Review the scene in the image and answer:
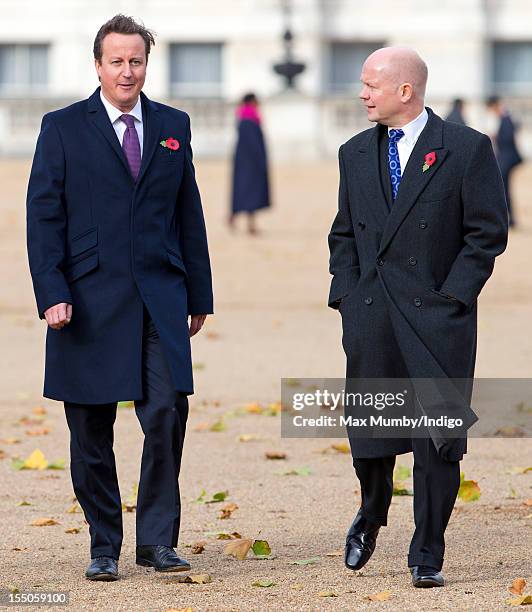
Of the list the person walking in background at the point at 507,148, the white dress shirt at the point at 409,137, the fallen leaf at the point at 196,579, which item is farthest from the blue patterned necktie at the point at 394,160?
the person walking in background at the point at 507,148

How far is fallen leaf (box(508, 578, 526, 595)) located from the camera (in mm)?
5188

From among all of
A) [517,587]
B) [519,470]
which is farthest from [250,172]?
[517,587]

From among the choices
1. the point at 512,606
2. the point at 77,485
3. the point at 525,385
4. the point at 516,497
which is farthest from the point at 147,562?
the point at 525,385

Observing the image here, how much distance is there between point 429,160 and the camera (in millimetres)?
5367

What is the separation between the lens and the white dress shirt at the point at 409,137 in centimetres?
545

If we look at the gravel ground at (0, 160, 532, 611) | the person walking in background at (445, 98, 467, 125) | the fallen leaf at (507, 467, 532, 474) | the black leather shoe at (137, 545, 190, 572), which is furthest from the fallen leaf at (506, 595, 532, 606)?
the person walking in background at (445, 98, 467, 125)

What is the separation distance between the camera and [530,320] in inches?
560

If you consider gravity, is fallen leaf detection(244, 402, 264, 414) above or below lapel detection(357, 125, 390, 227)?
below

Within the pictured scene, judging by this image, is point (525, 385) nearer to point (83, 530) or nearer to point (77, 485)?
point (83, 530)

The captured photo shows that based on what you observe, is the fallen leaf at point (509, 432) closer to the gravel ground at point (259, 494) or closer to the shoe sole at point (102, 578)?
the gravel ground at point (259, 494)

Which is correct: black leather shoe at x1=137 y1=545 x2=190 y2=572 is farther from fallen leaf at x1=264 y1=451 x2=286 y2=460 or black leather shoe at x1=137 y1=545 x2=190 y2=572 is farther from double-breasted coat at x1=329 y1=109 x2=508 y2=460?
fallen leaf at x1=264 y1=451 x2=286 y2=460

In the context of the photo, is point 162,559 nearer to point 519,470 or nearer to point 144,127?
point 144,127

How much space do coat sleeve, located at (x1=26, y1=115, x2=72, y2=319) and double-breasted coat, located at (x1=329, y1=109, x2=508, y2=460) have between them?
3.03 ft

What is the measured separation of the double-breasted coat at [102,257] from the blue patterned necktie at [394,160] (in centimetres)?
77
